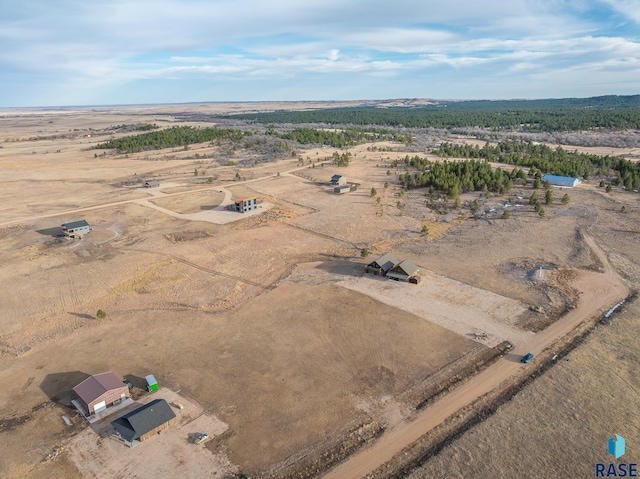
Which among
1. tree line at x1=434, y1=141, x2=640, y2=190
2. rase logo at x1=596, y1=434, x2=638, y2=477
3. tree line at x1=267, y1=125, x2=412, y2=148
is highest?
tree line at x1=267, y1=125, x2=412, y2=148

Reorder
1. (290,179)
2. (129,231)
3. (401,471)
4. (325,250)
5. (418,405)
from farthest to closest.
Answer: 1. (290,179)
2. (129,231)
3. (325,250)
4. (418,405)
5. (401,471)

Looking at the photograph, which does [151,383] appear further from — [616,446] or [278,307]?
[616,446]

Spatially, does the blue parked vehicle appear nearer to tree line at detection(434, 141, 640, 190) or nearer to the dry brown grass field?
the dry brown grass field

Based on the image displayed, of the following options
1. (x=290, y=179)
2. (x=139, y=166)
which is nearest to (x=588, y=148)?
(x=290, y=179)

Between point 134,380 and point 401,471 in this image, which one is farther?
point 134,380

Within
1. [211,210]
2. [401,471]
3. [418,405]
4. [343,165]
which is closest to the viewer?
[401,471]

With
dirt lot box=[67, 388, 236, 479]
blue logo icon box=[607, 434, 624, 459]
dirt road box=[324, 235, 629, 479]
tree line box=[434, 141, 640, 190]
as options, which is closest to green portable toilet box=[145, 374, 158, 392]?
dirt lot box=[67, 388, 236, 479]

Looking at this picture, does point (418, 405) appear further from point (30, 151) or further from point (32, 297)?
point (30, 151)
